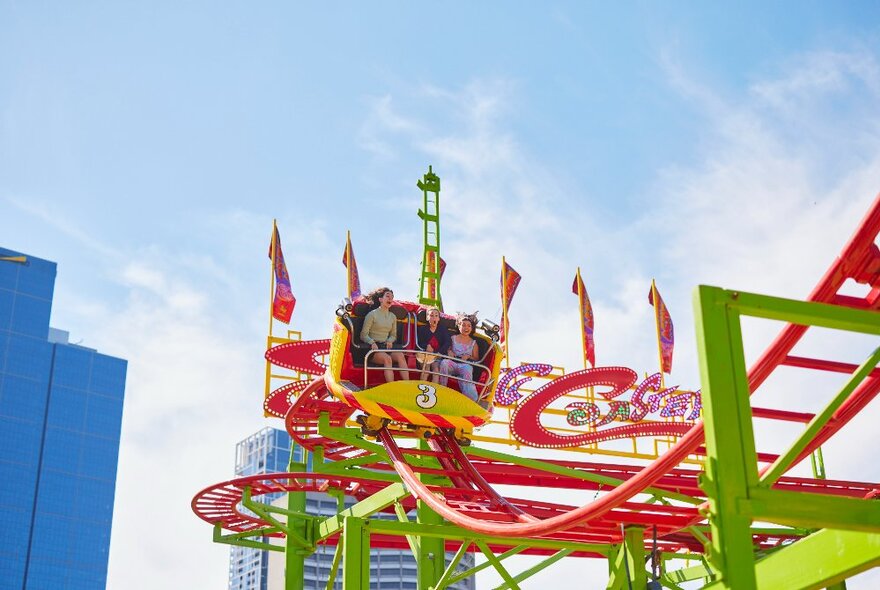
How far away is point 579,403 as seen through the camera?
19391 millimetres

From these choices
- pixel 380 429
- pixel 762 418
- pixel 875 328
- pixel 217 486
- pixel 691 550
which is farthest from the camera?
pixel 691 550

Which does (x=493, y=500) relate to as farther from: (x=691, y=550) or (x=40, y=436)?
(x=40, y=436)

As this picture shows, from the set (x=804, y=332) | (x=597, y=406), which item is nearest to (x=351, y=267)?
(x=597, y=406)

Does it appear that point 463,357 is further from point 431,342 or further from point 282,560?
point 282,560

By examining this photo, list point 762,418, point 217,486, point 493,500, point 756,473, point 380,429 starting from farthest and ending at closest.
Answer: point 217,486, point 380,429, point 493,500, point 762,418, point 756,473

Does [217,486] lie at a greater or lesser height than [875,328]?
greater

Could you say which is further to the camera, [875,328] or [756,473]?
[875,328]

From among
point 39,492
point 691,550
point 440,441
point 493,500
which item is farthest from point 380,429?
point 39,492

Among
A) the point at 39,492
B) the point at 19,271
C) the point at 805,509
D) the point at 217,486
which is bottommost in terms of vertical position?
the point at 805,509

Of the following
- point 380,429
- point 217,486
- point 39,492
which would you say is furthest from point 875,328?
point 39,492

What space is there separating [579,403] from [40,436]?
103 metres

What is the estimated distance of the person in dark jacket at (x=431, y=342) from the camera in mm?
13102

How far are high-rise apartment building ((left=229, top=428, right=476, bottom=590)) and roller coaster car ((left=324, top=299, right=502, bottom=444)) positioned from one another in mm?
6433

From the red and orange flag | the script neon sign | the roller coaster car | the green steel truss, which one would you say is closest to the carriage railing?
the roller coaster car
